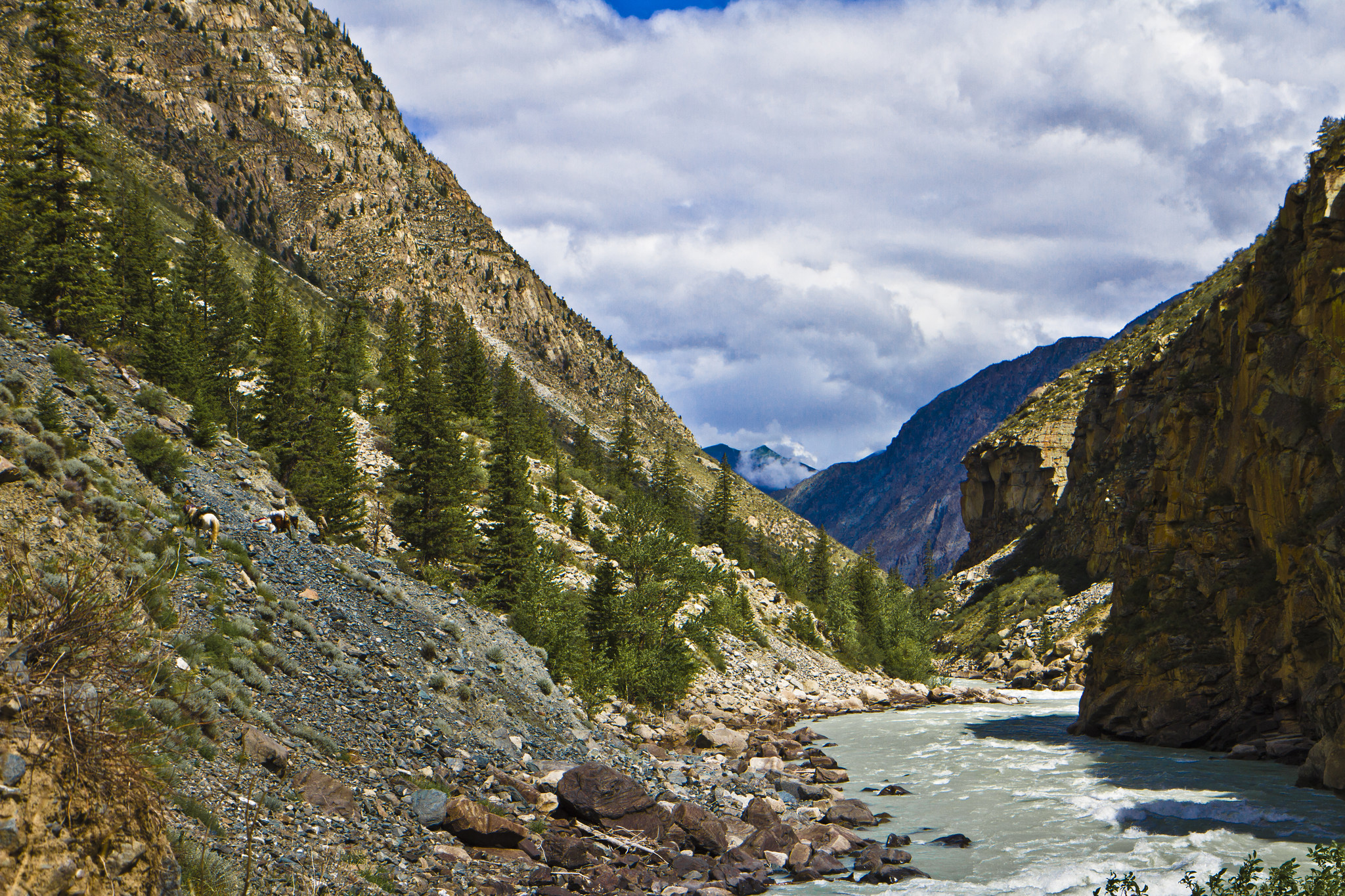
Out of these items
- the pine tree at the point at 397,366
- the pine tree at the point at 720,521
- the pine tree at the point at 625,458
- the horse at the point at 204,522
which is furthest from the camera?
the pine tree at the point at 625,458

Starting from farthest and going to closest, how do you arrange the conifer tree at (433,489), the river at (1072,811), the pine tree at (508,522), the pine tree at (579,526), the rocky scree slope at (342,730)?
the pine tree at (579,526), the conifer tree at (433,489), the pine tree at (508,522), the river at (1072,811), the rocky scree slope at (342,730)

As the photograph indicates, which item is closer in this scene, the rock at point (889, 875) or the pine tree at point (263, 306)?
the rock at point (889, 875)

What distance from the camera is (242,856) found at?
31.1 ft

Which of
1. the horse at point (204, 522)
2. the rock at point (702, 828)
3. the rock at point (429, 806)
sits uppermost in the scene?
the horse at point (204, 522)

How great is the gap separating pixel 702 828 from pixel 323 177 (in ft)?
554

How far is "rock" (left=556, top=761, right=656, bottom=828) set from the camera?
635 inches

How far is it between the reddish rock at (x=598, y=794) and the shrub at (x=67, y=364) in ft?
56.3

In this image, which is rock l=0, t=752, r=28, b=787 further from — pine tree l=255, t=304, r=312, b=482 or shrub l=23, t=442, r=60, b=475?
pine tree l=255, t=304, r=312, b=482

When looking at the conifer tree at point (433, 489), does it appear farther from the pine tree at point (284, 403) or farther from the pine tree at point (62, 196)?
the pine tree at point (62, 196)

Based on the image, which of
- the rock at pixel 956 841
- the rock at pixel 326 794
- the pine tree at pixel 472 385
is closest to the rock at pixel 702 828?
the rock at pixel 956 841

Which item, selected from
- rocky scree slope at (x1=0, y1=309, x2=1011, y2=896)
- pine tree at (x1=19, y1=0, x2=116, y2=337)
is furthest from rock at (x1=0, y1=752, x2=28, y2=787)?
pine tree at (x1=19, y1=0, x2=116, y2=337)

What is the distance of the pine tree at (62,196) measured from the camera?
29453 millimetres

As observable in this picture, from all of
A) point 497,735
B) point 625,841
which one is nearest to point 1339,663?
point 625,841

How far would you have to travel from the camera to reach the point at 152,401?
25828 millimetres
